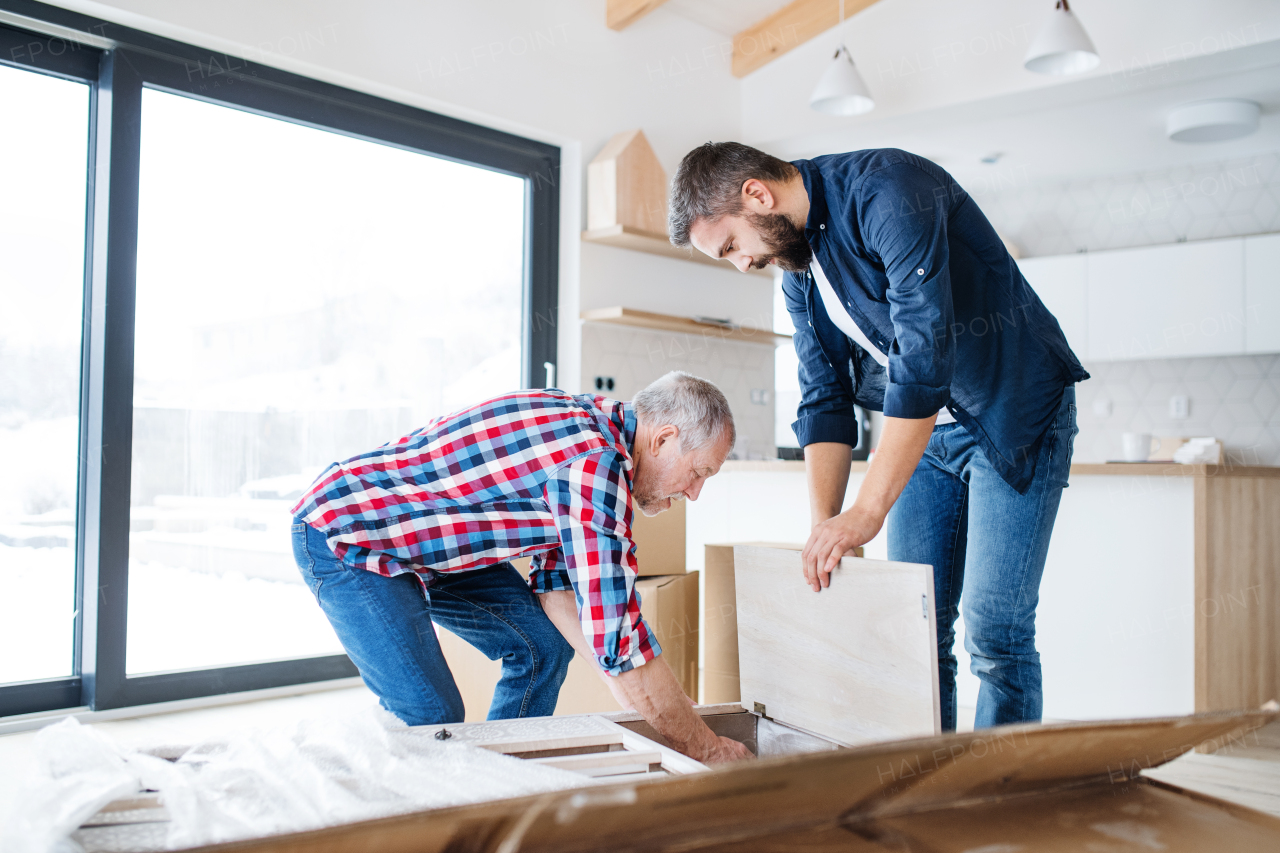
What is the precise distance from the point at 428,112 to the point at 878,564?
108 inches

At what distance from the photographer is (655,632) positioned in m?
1.92

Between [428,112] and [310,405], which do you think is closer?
[310,405]

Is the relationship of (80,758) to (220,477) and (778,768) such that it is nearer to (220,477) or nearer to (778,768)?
(778,768)

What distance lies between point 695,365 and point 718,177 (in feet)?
9.26

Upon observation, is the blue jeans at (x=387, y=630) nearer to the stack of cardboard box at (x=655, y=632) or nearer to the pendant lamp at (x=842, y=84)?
the stack of cardboard box at (x=655, y=632)

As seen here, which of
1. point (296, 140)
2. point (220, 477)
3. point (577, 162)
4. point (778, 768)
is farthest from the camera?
point (577, 162)

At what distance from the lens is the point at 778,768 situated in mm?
408

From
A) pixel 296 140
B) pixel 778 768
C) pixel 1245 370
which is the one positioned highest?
pixel 296 140

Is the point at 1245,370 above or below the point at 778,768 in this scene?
above

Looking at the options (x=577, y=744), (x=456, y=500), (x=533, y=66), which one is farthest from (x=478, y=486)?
(x=533, y=66)

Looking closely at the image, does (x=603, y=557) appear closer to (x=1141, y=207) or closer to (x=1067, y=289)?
(x=1067, y=289)

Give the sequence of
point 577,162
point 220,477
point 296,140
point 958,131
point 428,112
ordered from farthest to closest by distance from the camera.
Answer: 1. point 958,131
2. point 577,162
3. point 428,112
4. point 296,140
5. point 220,477

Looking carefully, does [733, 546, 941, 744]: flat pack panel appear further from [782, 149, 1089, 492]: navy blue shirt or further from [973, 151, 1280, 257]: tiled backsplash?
[973, 151, 1280, 257]: tiled backsplash

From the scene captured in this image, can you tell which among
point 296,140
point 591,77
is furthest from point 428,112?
point 591,77
